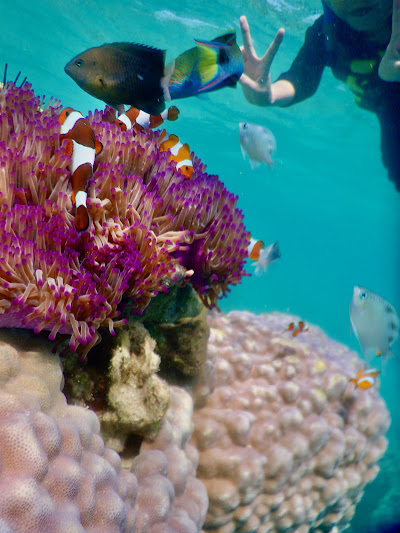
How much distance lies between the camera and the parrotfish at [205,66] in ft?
6.76

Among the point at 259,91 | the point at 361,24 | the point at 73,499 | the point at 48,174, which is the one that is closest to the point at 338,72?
the point at 361,24

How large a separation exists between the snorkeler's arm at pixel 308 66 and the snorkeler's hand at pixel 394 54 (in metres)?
1.62

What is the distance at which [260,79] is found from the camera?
17.3 ft

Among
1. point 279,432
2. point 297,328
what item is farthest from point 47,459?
point 297,328

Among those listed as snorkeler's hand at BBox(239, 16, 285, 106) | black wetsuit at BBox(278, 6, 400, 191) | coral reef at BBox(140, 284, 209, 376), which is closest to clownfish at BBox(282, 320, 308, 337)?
coral reef at BBox(140, 284, 209, 376)

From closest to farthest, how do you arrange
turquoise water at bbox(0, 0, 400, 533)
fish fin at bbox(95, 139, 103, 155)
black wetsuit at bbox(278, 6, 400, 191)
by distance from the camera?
fish fin at bbox(95, 139, 103, 155) < black wetsuit at bbox(278, 6, 400, 191) < turquoise water at bbox(0, 0, 400, 533)

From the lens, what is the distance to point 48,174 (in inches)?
68.1

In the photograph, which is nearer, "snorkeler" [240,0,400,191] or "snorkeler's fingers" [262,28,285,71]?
"snorkeler's fingers" [262,28,285,71]

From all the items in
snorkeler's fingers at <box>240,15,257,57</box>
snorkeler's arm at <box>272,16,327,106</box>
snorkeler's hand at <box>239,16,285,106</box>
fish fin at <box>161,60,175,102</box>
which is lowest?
fish fin at <box>161,60,175,102</box>

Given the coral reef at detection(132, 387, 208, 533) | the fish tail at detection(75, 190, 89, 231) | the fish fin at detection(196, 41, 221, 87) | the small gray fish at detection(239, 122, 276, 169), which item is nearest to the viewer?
the fish tail at detection(75, 190, 89, 231)

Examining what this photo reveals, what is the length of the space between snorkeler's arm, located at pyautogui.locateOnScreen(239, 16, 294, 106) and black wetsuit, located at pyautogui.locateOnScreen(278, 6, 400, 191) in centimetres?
40

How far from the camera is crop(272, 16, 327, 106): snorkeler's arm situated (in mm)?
6273

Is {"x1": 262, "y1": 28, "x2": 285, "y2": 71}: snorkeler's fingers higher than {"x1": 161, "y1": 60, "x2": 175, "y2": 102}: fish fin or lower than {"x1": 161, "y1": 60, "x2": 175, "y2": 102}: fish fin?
higher

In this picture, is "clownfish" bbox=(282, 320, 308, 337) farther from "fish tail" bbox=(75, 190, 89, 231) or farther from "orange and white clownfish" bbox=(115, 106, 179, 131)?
"fish tail" bbox=(75, 190, 89, 231)
